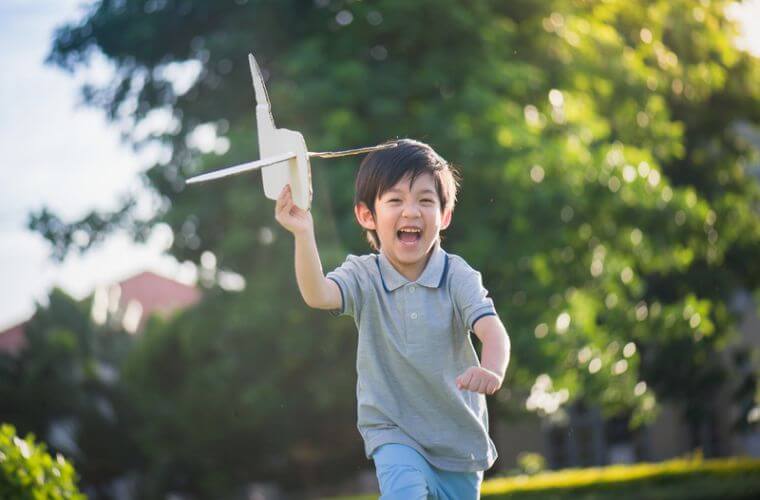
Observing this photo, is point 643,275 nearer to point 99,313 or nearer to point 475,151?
point 475,151

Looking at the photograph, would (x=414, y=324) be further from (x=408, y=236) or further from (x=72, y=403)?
(x=72, y=403)

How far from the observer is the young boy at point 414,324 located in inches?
164

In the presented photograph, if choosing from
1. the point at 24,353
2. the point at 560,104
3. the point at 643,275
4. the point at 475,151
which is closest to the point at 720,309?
the point at 643,275

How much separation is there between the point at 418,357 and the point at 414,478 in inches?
17.0

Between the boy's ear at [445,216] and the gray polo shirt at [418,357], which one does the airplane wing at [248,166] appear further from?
the boy's ear at [445,216]

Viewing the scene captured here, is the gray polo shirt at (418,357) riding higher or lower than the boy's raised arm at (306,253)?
lower

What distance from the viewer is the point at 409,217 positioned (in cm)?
416

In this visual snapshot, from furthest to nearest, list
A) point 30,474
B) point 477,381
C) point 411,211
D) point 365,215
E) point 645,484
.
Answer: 1. point 645,484
2. point 30,474
3. point 365,215
4. point 411,211
5. point 477,381

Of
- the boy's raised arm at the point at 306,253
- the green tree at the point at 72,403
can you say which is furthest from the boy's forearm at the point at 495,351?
the green tree at the point at 72,403

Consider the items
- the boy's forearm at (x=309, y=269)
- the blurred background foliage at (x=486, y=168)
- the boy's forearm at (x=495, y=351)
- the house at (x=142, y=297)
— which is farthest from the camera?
the house at (x=142, y=297)

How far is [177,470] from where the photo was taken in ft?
75.5

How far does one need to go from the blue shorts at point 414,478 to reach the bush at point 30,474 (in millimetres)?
1828

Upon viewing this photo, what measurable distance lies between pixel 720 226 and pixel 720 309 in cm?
135

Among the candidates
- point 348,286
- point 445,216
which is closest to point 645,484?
point 445,216
